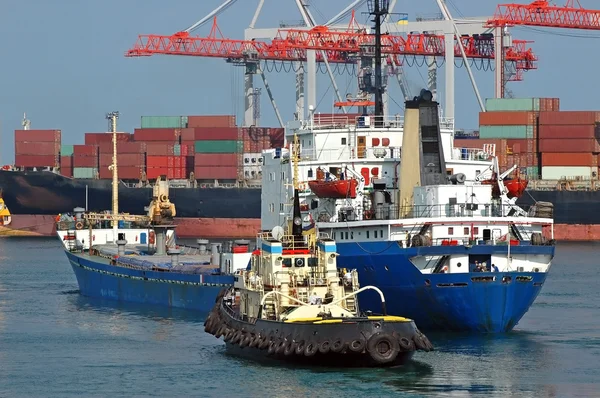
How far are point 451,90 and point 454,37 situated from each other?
15.3 ft

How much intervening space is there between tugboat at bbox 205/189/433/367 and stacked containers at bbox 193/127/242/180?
226ft

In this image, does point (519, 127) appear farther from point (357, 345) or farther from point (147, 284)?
point (357, 345)

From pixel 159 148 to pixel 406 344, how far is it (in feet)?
254

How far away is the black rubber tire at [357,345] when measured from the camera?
34094mm

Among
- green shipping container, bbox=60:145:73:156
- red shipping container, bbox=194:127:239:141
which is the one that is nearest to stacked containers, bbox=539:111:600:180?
red shipping container, bbox=194:127:239:141

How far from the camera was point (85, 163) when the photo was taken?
377ft

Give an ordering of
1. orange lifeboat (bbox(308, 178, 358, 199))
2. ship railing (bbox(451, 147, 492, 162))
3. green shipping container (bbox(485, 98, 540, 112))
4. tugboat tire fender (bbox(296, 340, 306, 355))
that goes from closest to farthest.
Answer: tugboat tire fender (bbox(296, 340, 306, 355)), orange lifeboat (bbox(308, 178, 358, 199)), ship railing (bbox(451, 147, 492, 162)), green shipping container (bbox(485, 98, 540, 112))

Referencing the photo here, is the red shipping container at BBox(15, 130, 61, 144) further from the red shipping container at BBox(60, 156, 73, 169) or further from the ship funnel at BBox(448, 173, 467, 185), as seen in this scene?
the ship funnel at BBox(448, 173, 467, 185)

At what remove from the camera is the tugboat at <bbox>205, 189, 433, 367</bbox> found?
3428 cm

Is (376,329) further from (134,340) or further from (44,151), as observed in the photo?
(44,151)

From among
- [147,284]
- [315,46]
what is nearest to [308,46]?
[315,46]

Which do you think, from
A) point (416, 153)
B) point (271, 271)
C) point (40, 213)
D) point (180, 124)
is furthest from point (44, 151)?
point (271, 271)

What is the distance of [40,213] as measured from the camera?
4697 inches

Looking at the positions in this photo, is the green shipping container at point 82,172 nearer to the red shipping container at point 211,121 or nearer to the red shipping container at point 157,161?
the red shipping container at point 157,161
